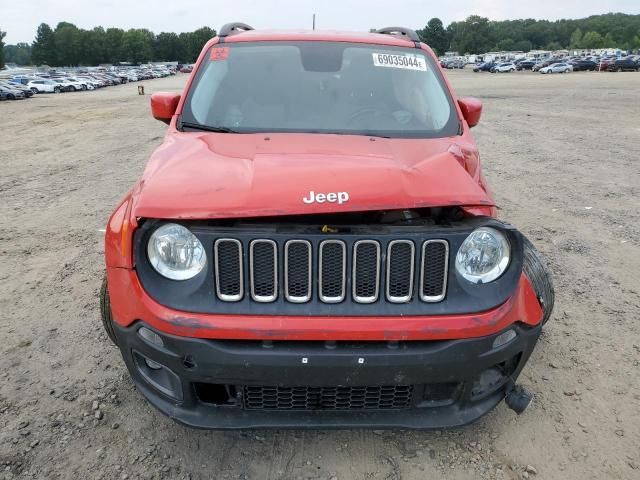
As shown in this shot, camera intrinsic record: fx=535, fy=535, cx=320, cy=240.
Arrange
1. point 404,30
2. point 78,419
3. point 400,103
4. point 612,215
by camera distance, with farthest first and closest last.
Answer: point 612,215 → point 404,30 → point 400,103 → point 78,419

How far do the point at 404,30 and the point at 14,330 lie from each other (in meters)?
3.79

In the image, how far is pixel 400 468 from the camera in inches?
100

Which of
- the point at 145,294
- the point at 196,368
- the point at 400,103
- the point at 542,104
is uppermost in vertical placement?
the point at 400,103

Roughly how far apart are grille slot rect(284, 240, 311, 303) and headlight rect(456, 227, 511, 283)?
0.65m

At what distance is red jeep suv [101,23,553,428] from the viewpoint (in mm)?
2141

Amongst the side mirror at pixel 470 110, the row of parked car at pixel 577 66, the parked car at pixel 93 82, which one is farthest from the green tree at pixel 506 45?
the side mirror at pixel 470 110

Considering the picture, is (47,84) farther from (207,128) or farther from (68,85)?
(207,128)

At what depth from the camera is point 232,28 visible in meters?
4.30

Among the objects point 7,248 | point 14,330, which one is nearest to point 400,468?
point 14,330

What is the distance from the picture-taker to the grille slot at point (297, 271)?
2.17 metres

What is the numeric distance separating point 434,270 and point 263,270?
71 centimetres

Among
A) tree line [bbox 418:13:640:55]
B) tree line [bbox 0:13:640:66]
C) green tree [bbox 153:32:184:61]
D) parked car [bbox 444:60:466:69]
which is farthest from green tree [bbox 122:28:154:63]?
parked car [bbox 444:60:466:69]

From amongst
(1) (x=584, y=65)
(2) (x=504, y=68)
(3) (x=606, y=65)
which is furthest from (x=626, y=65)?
(2) (x=504, y=68)

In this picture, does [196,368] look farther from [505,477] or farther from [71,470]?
[505,477]
